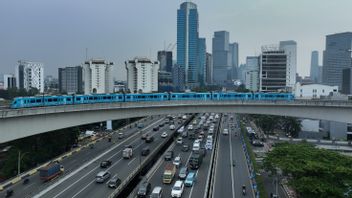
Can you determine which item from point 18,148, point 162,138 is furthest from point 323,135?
point 18,148

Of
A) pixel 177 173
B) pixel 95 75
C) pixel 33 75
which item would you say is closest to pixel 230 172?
pixel 177 173

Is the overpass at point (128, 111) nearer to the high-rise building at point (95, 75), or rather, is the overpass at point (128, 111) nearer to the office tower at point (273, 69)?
the office tower at point (273, 69)

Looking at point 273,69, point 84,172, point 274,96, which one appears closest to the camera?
point 84,172

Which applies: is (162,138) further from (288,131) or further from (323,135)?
(323,135)

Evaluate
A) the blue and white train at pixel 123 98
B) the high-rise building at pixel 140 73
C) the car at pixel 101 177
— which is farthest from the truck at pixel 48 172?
the high-rise building at pixel 140 73

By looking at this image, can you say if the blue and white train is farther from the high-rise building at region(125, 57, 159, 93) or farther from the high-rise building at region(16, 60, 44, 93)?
the high-rise building at region(16, 60, 44, 93)

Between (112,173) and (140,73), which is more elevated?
(140,73)

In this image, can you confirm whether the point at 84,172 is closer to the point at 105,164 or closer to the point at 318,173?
the point at 105,164
